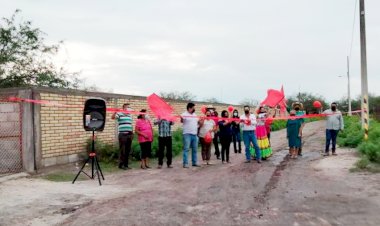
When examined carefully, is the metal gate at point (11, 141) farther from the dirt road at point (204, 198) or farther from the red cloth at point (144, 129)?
the red cloth at point (144, 129)

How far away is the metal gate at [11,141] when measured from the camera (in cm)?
1046

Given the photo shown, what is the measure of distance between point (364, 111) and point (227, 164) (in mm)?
6157

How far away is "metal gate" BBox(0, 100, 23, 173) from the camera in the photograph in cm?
1046

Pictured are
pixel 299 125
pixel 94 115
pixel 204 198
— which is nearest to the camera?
pixel 204 198

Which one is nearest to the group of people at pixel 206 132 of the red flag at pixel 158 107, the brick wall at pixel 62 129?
the red flag at pixel 158 107

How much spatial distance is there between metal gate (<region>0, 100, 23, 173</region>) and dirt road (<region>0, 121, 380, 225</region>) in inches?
40.0

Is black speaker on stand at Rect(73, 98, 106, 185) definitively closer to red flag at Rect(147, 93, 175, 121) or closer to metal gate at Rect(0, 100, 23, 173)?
red flag at Rect(147, 93, 175, 121)

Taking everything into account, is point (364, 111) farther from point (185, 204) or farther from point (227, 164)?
point (185, 204)

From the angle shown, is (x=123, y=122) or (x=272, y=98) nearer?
(x=123, y=122)

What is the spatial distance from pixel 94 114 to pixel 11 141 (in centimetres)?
266

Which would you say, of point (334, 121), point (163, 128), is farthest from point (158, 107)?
point (334, 121)

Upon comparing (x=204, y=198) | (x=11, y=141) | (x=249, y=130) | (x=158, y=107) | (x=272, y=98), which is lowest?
(x=204, y=198)

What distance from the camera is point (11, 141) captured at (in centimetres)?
1048

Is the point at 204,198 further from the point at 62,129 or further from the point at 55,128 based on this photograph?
the point at 62,129
